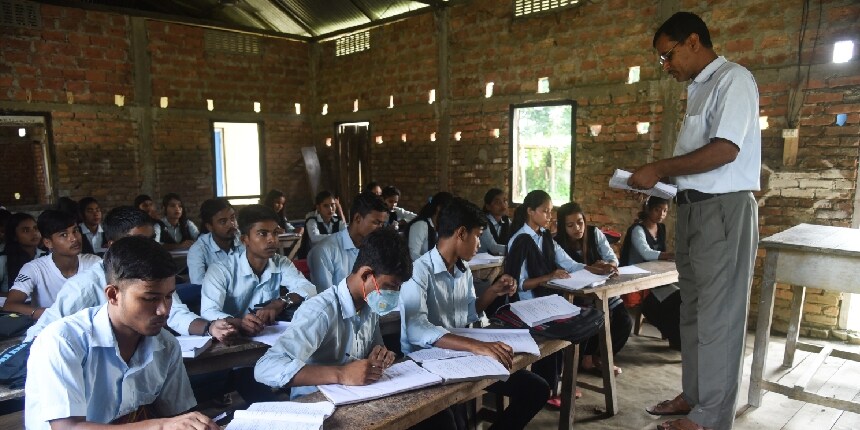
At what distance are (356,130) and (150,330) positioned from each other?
7474 millimetres

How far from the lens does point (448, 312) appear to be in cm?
263

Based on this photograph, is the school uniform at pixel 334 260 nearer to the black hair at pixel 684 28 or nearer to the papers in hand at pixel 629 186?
the papers in hand at pixel 629 186

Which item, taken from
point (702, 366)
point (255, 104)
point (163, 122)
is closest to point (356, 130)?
point (255, 104)

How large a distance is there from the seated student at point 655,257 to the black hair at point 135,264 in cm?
359

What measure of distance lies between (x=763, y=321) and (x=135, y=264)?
3155 mm

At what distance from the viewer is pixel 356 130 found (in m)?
8.82

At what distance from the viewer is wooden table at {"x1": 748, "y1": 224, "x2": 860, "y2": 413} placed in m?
2.81

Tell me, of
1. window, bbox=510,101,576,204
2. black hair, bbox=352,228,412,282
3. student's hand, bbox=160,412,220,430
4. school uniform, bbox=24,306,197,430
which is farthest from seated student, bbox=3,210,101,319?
window, bbox=510,101,576,204

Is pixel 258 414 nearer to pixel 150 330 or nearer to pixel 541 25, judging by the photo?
pixel 150 330

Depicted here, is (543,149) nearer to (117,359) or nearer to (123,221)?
(123,221)

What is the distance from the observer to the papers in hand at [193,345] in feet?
6.84

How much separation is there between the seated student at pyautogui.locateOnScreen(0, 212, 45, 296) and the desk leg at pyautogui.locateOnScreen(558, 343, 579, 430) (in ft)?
11.2

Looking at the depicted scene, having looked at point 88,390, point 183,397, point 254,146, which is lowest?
point 183,397

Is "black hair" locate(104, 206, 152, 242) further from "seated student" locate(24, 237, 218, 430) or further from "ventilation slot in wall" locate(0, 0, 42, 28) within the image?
"ventilation slot in wall" locate(0, 0, 42, 28)
